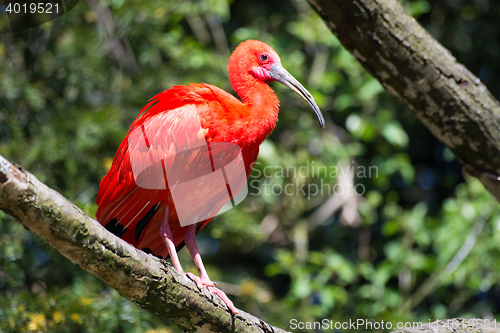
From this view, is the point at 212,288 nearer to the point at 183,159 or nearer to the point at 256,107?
the point at 183,159

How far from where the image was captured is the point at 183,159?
223 cm

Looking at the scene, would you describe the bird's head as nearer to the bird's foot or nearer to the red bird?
the red bird

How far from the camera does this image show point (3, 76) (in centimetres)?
337

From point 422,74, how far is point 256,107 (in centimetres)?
88

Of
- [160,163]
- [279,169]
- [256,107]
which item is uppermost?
[256,107]

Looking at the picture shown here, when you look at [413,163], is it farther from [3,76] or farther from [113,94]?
[3,76]

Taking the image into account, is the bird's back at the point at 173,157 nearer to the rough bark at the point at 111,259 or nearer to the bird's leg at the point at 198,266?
the bird's leg at the point at 198,266

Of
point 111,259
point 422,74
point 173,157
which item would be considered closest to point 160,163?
point 173,157

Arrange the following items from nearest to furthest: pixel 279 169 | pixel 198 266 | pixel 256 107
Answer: pixel 256 107 → pixel 198 266 → pixel 279 169

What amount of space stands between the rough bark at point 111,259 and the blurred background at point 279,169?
46.2 inches

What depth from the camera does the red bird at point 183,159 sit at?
7.26ft

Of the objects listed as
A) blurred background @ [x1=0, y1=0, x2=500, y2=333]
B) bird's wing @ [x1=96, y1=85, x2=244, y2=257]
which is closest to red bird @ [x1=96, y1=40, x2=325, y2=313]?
bird's wing @ [x1=96, y1=85, x2=244, y2=257]

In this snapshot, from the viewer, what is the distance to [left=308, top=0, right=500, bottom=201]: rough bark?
2.30 meters

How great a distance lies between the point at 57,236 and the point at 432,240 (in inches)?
143
